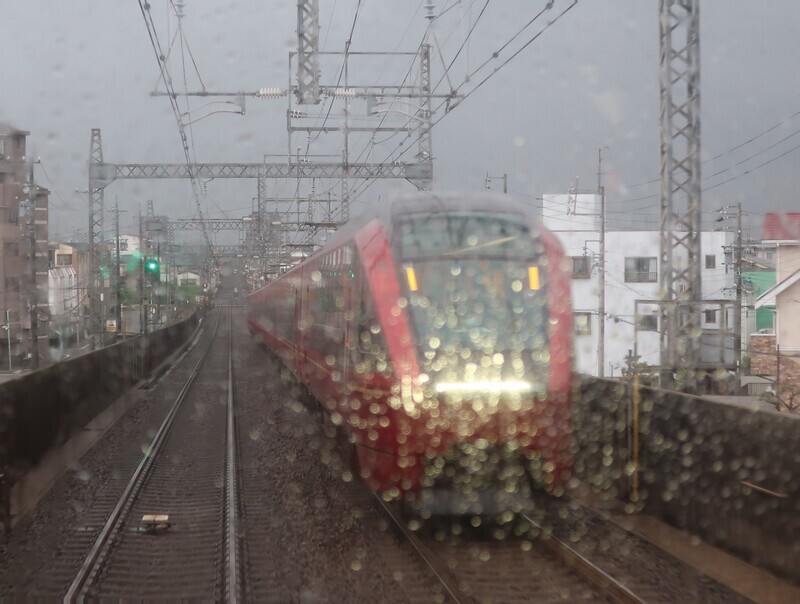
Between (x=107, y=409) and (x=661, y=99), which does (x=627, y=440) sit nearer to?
(x=661, y=99)

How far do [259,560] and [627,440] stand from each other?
12.3 feet

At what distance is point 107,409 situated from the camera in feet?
57.5

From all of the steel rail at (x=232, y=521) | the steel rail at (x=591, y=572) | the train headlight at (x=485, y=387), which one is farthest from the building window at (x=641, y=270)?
the steel rail at (x=591, y=572)

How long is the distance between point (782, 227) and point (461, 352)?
17553 millimetres

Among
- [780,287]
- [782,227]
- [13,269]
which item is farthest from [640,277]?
[13,269]

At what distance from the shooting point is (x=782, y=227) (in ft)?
71.1

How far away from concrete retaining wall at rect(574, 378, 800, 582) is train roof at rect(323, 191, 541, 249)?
7.03 ft

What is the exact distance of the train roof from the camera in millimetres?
7770

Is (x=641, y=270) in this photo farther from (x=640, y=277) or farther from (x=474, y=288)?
(x=474, y=288)

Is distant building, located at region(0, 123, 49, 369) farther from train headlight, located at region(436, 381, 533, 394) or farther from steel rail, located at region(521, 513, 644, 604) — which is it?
steel rail, located at region(521, 513, 644, 604)

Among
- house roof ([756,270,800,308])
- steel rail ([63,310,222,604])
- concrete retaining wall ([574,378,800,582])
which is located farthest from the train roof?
house roof ([756,270,800,308])

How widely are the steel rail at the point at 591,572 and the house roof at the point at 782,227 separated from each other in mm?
17194

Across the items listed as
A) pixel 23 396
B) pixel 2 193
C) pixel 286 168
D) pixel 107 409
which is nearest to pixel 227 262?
pixel 2 193

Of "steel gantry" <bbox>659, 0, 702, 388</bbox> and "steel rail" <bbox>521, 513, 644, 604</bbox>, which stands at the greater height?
"steel gantry" <bbox>659, 0, 702, 388</bbox>
